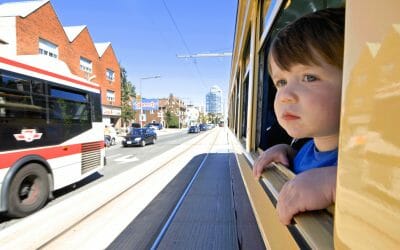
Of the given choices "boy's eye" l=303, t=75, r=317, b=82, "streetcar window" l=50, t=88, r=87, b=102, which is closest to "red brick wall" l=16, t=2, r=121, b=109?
"streetcar window" l=50, t=88, r=87, b=102

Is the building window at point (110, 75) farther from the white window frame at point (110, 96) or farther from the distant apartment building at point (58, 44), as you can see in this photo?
the white window frame at point (110, 96)

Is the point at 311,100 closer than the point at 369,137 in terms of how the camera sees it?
No

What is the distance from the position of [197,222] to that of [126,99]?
45.5 metres

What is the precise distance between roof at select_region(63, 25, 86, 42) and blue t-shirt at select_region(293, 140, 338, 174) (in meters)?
31.5

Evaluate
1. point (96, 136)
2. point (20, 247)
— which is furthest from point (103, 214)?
point (96, 136)

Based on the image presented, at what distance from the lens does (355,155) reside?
57cm

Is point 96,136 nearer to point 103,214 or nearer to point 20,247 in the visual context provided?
point 103,214

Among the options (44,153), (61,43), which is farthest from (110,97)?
(44,153)

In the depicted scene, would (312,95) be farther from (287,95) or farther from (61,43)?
(61,43)

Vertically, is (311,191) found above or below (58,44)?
below

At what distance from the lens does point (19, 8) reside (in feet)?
79.4

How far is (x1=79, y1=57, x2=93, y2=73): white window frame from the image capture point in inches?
1236

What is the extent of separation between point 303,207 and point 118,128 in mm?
40179

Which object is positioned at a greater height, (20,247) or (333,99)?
(333,99)
